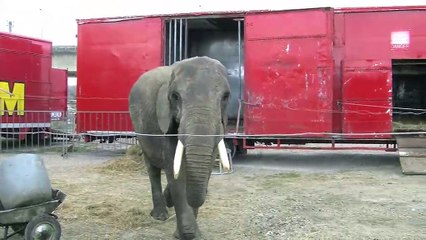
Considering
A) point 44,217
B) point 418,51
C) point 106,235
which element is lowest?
point 106,235

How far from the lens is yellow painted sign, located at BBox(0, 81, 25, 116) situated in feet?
47.2

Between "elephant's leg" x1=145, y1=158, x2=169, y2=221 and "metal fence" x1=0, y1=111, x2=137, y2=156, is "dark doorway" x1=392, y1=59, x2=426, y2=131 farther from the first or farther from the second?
"elephant's leg" x1=145, y1=158, x2=169, y2=221

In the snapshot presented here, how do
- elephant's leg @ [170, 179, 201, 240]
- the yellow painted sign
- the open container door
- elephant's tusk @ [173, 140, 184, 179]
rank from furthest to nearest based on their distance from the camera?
the yellow painted sign, the open container door, elephant's leg @ [170, 179, 201, 240], elephant's tusk @ [173, 140, 184, 179]

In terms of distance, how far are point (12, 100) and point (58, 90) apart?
2.88 m

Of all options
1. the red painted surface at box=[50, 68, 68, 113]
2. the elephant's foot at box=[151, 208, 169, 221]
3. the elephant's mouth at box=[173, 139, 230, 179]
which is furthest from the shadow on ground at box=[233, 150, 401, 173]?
the red painted surface at box=[50, 68, 68, 113]

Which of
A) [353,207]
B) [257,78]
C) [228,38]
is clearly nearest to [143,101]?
[353,207]

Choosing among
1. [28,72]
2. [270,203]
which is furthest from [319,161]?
[28,72]

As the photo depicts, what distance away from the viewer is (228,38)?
47.3 ft

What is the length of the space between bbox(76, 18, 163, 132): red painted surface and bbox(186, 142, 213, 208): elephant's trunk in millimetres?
8029

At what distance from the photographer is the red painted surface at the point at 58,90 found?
666 inches

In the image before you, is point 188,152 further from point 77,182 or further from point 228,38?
point 228,38

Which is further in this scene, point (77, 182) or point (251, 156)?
point (251, 156)

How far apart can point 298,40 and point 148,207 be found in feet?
19.0

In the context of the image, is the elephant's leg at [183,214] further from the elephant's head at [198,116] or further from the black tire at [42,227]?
the black tire at [42,227]
